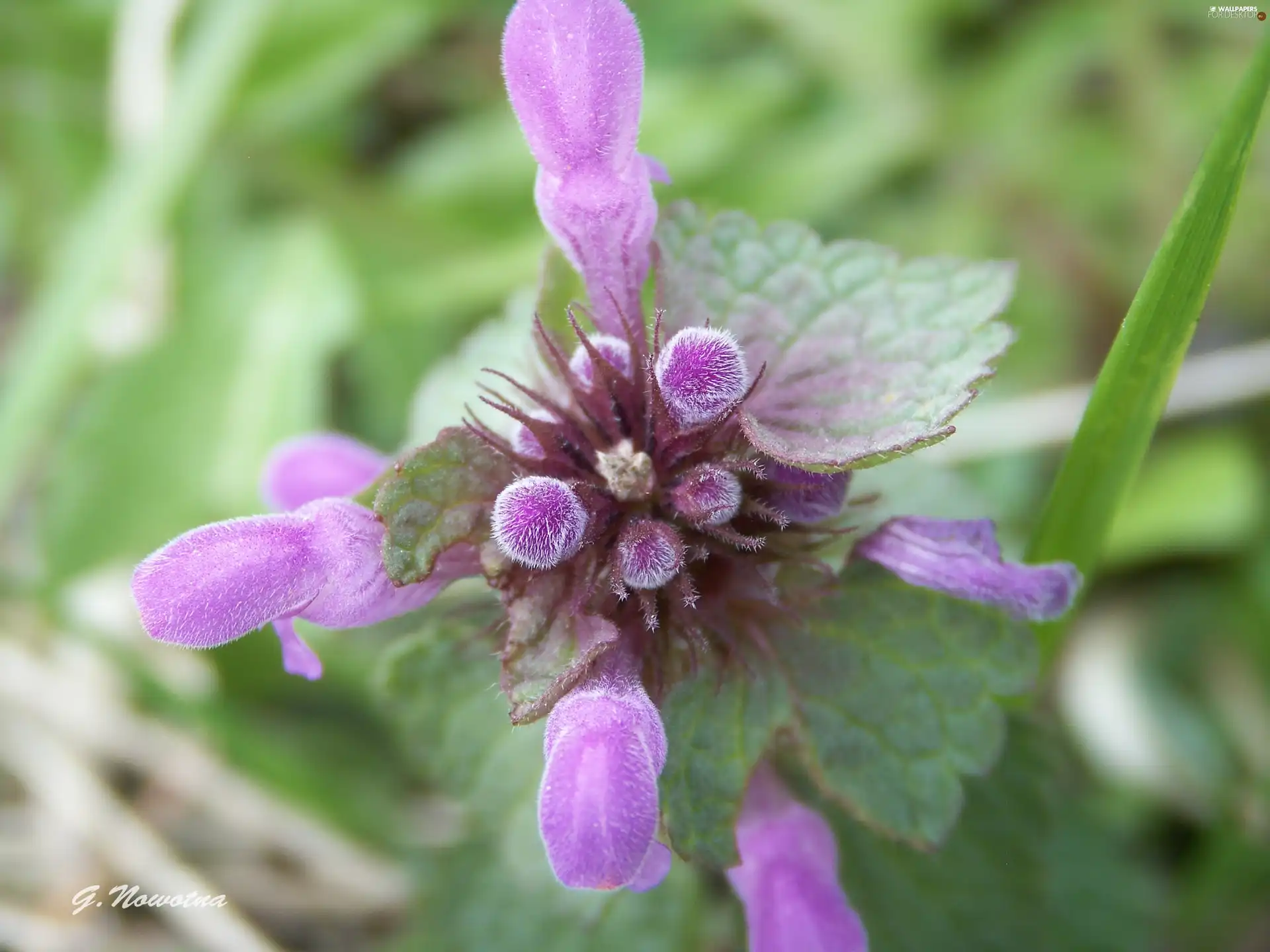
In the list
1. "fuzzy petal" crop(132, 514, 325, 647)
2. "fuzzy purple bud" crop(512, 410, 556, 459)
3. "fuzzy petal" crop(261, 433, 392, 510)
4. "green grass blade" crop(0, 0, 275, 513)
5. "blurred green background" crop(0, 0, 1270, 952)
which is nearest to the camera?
"fuzzy petal" crop(132, 514, 325, 647)

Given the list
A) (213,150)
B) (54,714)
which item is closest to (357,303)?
(213,150)

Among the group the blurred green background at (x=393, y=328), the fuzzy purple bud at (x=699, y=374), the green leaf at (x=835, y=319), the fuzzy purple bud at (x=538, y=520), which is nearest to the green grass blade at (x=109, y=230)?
the blurred green background at (x=393, y=328)

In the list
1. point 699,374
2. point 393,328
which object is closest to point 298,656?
point 699,374

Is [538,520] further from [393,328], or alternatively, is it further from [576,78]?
[393,328]

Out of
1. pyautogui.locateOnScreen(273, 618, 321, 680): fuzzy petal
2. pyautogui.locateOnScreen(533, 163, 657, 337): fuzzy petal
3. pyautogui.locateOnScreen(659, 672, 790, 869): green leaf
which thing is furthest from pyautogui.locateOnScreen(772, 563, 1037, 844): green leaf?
pyautogui.locateOnScreen(273, 618, 321, 680): fuzzy petal

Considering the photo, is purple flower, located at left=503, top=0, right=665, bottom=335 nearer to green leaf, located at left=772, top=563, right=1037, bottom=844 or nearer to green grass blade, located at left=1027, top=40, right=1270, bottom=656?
green leaf, located at left=772, top=563, right=1037, bottom=844

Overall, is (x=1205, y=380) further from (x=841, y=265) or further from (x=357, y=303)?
(x=357, y=303)
